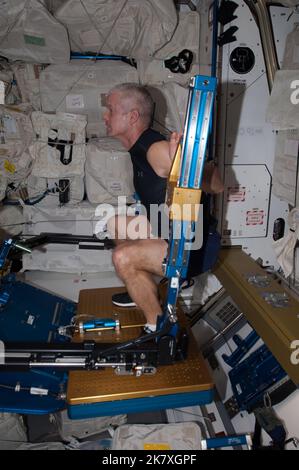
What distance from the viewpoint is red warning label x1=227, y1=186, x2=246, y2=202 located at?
11.4ft

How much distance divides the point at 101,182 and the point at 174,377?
6.58 feet

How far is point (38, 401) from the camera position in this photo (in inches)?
93.5

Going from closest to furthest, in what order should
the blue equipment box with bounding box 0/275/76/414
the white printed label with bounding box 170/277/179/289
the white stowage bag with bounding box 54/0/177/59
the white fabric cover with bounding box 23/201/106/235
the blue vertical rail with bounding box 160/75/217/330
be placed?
the blue vertical rail with bounding box 160/75/217/330 < the white printed label with bounding box 170/277/179/289 < the blue equipment box with bounding box 0/275/76/414 < the white stowage bag with bounding box 54/0/177/59 < the white fabric cover with bounding box 23/201/106/235

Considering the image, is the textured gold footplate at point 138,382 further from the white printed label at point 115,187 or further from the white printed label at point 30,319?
the white printed label at point 115,187

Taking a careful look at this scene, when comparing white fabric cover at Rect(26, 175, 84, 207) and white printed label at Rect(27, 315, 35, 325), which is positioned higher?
white fabric cover at Rect(26, 175, 84, 207)

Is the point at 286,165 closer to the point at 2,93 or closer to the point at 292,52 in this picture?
the point at 292,52

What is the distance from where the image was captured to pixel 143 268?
2660 mm

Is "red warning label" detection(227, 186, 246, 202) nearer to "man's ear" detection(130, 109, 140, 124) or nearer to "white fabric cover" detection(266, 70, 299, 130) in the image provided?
"white fabric cover" detection(266, 70, 299, 130)

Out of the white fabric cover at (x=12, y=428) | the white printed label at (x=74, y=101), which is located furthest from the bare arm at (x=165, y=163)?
the white fabric cover at (x=12, y=428)

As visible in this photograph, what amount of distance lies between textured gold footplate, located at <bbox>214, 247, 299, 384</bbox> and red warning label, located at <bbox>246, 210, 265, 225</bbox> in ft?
1.06

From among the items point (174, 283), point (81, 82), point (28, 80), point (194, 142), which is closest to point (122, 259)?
point (174, 283)

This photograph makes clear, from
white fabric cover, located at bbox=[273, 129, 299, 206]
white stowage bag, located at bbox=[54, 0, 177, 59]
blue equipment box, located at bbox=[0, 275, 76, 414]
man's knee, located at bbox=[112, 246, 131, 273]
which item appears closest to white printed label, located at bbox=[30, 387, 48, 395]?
blue equipment box, located at bbox=[0, 275, 76, 414]

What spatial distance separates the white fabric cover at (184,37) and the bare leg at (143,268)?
79.6 inches

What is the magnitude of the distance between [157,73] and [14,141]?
1580 millimetres
